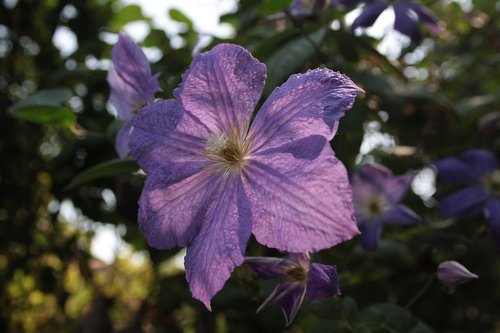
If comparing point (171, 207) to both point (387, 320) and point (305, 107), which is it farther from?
point (387, 320)

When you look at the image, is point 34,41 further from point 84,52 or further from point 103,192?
point 103,192

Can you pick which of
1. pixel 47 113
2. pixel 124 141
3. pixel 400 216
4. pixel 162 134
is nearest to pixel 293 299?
pixel 162 134

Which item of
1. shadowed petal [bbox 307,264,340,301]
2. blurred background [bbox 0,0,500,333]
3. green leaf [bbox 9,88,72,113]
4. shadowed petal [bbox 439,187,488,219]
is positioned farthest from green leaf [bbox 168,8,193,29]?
shadowed petal [bbox 307,264,340,301]

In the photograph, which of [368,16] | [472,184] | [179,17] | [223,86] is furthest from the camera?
[179,17]

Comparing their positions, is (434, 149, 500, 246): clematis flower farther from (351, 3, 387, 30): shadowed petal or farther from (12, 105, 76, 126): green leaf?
(12, 105, 76, 126): green leaf

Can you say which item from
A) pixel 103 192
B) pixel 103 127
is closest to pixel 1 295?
pixel 103 192

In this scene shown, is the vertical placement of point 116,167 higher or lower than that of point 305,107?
lower

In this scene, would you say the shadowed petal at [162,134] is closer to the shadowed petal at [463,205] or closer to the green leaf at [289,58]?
the green leaf at [289,58]
